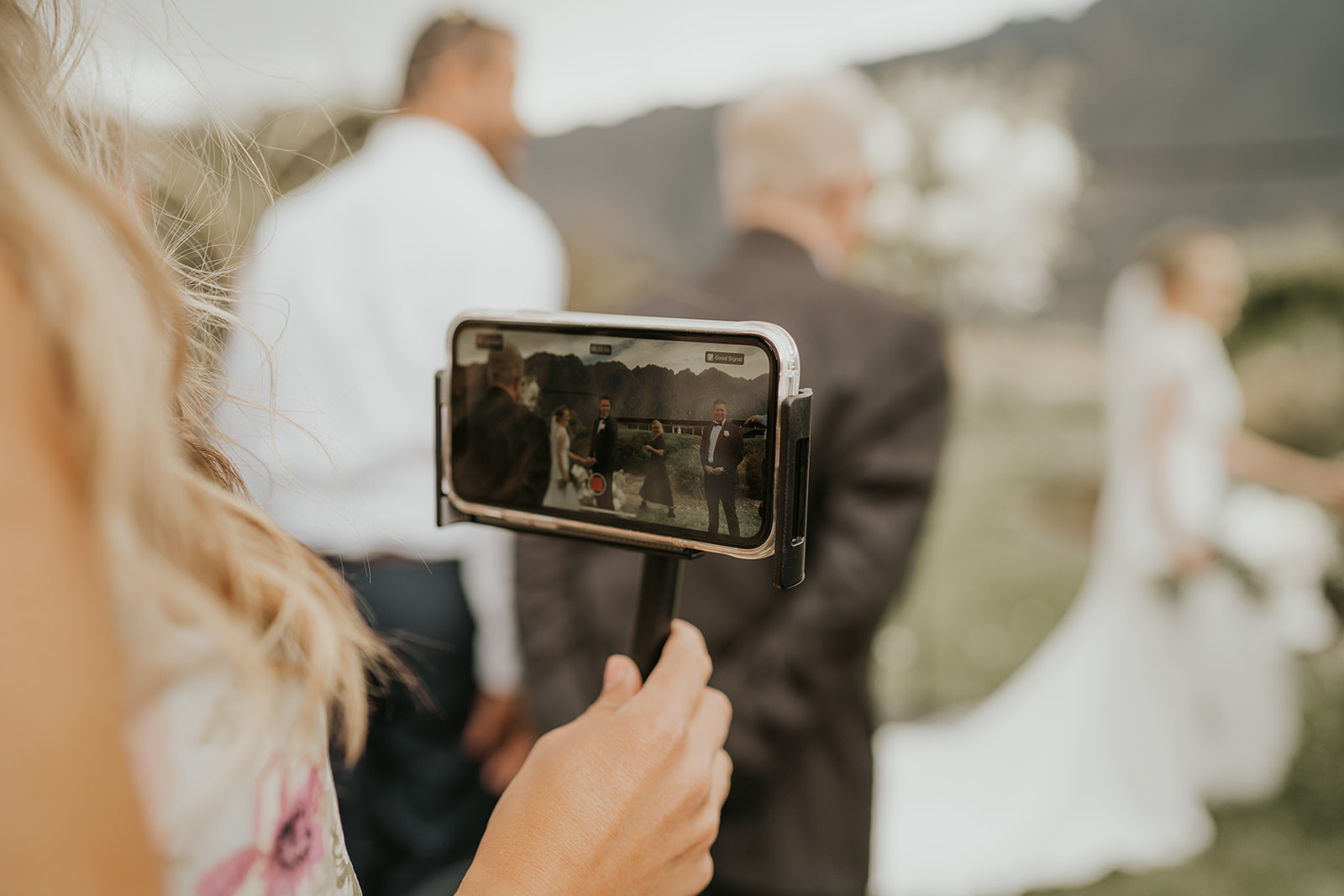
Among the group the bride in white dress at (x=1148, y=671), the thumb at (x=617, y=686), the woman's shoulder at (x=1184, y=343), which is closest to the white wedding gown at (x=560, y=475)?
the thumb at (x=617, y=686)

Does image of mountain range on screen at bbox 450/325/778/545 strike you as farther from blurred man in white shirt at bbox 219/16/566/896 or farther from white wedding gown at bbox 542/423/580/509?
blurred man in white shirt at bbox 219/16/566/896

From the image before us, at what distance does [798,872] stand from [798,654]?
0.34 metres

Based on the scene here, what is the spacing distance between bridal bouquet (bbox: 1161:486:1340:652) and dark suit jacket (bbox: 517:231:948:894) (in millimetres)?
1581

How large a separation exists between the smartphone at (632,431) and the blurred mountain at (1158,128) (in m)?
1.79

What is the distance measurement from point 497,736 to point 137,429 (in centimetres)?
145

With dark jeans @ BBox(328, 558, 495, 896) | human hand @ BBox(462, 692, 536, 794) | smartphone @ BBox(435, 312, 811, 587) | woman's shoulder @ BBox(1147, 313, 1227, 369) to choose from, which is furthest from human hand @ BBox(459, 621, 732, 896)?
woman's shoulder @ BBox(1147, 313, 1227, 369)

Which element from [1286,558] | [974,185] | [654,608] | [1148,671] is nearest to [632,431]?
[654,608]

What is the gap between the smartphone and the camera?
44cm

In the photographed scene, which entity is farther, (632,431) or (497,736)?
(497,736)

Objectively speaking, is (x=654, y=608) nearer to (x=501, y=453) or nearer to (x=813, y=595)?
(x=501, y=453)

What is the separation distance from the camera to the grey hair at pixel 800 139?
4.16 ft

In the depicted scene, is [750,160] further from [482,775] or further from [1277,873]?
[1277,873]

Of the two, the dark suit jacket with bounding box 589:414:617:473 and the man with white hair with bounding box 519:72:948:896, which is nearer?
the dark suit jacket with bounding box 589:414:617:473

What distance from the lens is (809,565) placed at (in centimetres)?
119
